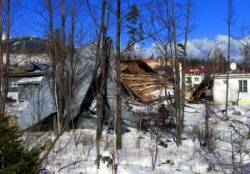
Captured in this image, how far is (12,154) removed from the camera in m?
5.97

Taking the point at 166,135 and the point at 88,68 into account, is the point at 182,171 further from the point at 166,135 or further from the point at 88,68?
the point at 88,68

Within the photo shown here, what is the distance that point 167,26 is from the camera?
12281 millimetres

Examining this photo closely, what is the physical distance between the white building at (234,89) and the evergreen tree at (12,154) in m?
30.9

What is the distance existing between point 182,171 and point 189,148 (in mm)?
2661

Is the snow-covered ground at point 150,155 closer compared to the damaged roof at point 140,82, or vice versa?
the snow-covered ground at point 150,155

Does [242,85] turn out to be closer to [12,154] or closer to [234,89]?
[234,89]

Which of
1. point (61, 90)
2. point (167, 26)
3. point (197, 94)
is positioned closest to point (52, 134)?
point (61, 90)

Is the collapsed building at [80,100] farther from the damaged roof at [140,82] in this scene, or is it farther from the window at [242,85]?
the window at [242,85]

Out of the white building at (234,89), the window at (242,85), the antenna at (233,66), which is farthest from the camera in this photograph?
the antenna at (233,66)

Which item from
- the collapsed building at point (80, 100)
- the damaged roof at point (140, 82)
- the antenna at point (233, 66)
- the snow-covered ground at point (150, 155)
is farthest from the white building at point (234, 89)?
the snow-covered ground at point (150, 155)

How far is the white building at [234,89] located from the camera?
35.8 m

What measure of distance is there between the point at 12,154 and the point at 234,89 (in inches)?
1269

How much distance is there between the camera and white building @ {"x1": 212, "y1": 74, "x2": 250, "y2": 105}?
35.8 meters

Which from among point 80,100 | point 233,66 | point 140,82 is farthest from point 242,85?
point 80,100
